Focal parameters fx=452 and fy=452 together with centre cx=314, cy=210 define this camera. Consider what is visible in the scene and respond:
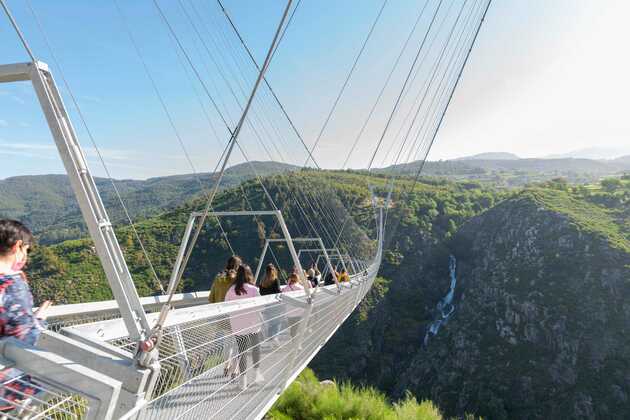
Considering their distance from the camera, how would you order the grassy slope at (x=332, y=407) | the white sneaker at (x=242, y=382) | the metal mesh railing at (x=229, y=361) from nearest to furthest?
the metal mesh railing at (x=229, y=361), the white sneaker at (x=242, y=382), the grassy slope at (x=332, y=407)

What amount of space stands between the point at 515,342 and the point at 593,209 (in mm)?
24800

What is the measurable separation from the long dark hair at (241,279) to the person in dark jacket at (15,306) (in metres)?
1.77

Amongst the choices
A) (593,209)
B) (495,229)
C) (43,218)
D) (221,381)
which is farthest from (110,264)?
(43,218)

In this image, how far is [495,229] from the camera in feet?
172

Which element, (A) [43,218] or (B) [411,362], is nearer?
(B) [411,362]

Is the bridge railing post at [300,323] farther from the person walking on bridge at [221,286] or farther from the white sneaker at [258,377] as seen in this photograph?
the person walking on bridge at [221,286]

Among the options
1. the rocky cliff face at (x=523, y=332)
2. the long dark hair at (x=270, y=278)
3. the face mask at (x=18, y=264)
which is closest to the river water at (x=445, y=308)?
the rocky cliff face at (x=523, y=332)

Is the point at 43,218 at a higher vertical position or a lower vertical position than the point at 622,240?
higher

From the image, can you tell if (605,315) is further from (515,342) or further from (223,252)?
(223,252)

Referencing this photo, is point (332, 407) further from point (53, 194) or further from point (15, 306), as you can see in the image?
point (53, 194)

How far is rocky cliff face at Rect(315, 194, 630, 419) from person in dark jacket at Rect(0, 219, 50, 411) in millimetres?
37258

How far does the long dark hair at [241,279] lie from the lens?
313 centimetres

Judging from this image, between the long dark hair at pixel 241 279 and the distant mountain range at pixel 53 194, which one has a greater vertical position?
the distant mountain range at pixel 53 194

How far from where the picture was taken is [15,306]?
1237 mm
